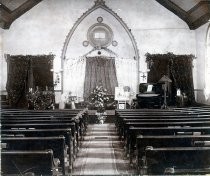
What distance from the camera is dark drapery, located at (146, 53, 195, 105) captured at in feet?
52.2

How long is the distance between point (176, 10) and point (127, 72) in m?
3.75

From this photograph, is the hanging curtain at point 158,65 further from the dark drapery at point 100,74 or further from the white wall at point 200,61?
the dark drapery at point 100,74

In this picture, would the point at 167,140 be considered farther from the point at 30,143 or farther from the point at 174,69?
the point at 174,69

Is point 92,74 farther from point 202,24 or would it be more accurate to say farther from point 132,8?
point 202,24

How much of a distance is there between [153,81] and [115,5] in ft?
13.6

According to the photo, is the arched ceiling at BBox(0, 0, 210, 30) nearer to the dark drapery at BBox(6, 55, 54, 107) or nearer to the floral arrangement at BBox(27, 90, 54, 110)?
the dark drapery at BBox(6, 55, 54, 107)

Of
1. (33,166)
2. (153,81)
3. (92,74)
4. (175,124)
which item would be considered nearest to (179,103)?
(153,81)

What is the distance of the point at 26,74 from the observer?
52.6 feet

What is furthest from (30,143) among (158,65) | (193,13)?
(193,13)

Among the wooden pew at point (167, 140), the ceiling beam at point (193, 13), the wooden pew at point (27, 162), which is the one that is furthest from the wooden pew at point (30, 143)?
the ceiling beam at point (193, 13)

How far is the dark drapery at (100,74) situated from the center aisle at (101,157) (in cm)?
724

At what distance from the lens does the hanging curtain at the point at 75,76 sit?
16625mm

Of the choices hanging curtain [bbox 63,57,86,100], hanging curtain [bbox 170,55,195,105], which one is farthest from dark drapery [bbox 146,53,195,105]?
hanging curtain [bbox 63,57,86,100]

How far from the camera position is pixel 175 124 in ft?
19.1
